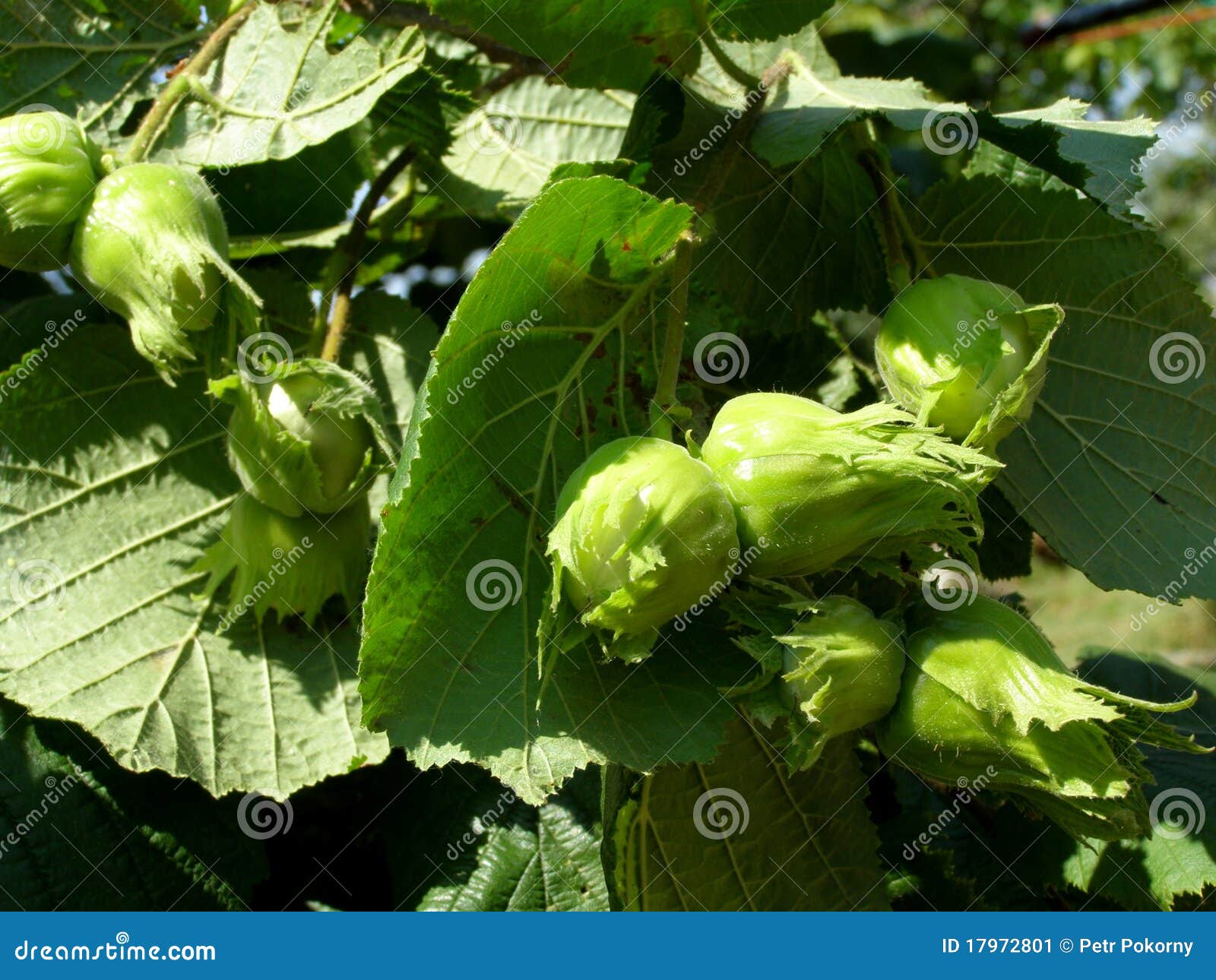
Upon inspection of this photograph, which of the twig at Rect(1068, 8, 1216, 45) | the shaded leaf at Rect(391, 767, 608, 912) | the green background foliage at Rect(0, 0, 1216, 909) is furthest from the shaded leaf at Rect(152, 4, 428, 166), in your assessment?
the twig at Rect(1068, 8, 1216, 45)

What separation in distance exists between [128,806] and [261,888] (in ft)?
0.72

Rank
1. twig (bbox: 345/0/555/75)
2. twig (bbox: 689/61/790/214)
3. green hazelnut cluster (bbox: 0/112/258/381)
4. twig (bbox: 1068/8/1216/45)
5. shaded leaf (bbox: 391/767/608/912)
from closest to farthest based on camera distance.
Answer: green hazelnut cluster (bbox: 0/112/258/381), twig (bbox: 689/61/790/214), shaded leaf (bbox: 391/767/608/912), twig (bbox: 345/0/555/75), twig (bbox: 1068/8/1216/45)

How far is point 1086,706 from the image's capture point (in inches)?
36.6

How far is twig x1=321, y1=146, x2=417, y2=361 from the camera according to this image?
4.80 ft

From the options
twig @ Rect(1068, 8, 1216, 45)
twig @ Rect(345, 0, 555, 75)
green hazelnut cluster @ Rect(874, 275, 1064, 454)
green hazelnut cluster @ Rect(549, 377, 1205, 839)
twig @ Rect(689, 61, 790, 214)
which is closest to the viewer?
green hazelnut cluster @ Rect(549, 377, 1205, 839)

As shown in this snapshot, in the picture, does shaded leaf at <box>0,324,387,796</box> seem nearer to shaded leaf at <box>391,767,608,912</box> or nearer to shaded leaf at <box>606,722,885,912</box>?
shaded leaf at <box>391,767,608,912</box>

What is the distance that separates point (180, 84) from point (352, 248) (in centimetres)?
30

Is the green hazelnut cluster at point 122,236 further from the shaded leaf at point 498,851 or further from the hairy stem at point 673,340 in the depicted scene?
the shaded leaf at point 498,851

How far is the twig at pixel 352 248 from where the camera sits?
4.80ft

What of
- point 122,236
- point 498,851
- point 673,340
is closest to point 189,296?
point 122,236

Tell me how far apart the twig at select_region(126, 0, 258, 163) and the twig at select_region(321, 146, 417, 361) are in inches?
10.3

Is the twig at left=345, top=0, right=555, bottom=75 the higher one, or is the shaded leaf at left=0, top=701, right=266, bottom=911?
the twig at left=345, top=0, right=555, bottom=75

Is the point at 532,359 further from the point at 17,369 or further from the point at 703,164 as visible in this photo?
the point at 17,369

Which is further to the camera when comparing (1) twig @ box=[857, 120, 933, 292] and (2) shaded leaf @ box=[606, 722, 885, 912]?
(1) twig @ box=[857, 120, 933, 292]
